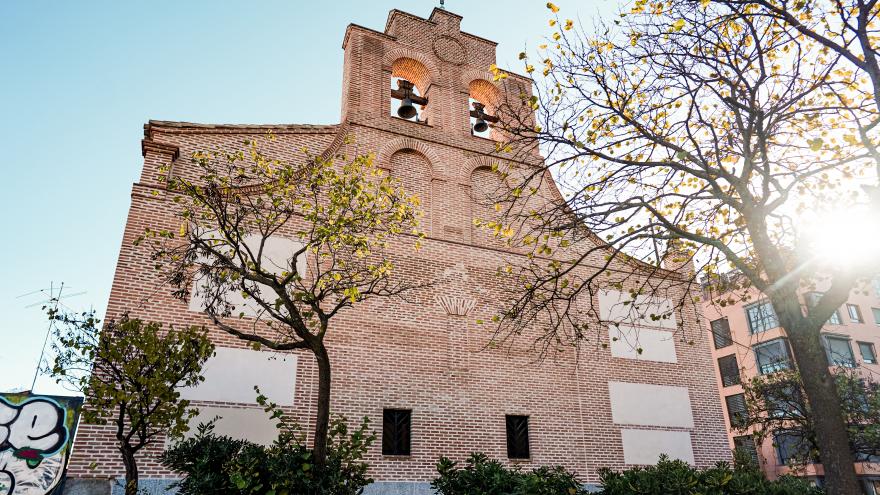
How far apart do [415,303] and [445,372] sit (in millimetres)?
1631

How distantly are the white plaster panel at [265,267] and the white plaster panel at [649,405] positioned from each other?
7.98 m

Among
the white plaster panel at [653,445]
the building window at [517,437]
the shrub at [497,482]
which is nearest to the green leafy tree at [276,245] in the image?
the shrub at [497,482]

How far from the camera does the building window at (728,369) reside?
33.8 m

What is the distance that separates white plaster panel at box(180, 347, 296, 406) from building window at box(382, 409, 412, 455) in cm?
198

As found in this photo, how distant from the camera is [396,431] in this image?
1176 cm

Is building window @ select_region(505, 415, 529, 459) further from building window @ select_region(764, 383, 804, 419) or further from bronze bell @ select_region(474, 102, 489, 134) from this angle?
building window @ select_region(764, 383, 804, 419)

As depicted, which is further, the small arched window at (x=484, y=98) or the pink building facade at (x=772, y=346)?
the pink building facade at (x=772, y=346)

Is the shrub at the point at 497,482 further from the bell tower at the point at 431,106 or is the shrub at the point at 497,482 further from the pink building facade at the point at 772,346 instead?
the pink building facade at the point at 772,346

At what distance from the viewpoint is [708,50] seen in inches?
322

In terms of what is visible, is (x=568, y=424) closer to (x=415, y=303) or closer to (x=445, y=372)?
(x=445, y=372)

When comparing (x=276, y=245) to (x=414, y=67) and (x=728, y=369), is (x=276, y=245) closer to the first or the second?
(x=414, y=67)

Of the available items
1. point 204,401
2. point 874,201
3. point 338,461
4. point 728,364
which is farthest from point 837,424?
point 728,364

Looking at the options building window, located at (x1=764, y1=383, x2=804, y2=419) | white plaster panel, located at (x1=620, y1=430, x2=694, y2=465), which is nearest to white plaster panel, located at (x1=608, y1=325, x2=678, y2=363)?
white plaster panel, located at (x1=620, y1=430, x2=694, y2=465)

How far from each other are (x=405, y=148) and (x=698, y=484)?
9513 millimetres
